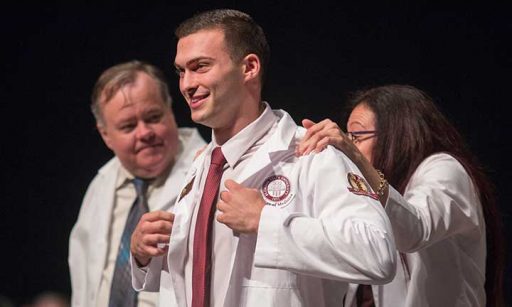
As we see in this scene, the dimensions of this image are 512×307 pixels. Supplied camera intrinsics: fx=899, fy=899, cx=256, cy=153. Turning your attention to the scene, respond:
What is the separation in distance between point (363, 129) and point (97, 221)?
4.11 feet

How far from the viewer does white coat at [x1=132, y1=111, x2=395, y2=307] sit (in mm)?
1800

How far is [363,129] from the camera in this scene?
2646 mm

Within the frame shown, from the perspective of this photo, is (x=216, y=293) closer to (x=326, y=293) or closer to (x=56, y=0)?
(x=326, y=293)

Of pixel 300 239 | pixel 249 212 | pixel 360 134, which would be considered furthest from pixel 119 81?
pixel 300 239

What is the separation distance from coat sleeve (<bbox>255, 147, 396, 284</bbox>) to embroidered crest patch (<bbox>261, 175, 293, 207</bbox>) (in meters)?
0.07

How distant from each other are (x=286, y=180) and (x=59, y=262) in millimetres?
2633

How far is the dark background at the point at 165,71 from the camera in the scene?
359 centimetres

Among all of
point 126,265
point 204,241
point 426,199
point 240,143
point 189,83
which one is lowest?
point 126,265

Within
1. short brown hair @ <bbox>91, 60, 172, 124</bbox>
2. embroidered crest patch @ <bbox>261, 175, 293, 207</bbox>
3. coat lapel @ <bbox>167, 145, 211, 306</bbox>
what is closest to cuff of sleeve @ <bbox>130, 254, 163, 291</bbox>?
coat lapel @ <bbox>167, 145, 211, 306</bbox>

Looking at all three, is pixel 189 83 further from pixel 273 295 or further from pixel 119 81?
pixel 119 81

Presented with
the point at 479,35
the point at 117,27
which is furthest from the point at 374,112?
the point at 117,27

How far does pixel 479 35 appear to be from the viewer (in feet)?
11.8

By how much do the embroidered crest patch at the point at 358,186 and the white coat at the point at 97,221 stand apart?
1.40 meters

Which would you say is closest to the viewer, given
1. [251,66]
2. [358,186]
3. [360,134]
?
[358,186]
